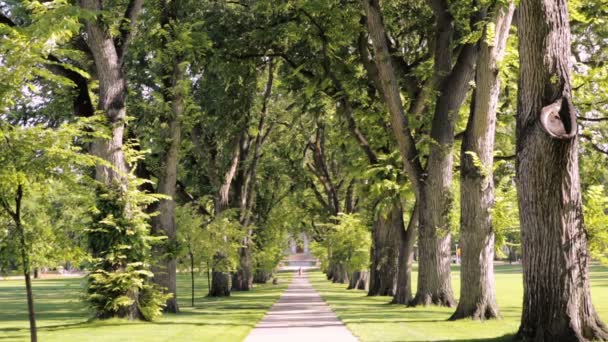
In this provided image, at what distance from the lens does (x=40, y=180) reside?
11703mm

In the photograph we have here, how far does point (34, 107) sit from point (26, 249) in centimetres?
1552

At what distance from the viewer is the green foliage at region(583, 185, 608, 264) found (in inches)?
686

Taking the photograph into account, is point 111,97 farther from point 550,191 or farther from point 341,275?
point 341,275

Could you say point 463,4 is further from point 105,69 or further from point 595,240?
point 105,69

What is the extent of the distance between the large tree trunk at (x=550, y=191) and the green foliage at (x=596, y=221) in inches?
254

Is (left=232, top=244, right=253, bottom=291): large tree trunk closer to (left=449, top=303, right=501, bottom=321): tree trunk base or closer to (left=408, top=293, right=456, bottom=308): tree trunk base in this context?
(left=408, top=293, right=456, bottom=308): tree trunk base

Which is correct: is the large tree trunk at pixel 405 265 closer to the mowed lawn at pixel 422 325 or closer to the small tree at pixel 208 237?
the mowed lawn at pixel 422 325

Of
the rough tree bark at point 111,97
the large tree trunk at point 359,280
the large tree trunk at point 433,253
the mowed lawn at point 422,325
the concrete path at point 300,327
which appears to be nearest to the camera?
the mowed lawn at point 422,325

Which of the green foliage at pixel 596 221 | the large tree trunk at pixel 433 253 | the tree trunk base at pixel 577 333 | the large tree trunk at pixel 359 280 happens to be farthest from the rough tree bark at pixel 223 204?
the tree trunk base at pixel 577 333

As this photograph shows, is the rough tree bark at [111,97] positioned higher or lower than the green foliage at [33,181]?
higher

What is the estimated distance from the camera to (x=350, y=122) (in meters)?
25.3

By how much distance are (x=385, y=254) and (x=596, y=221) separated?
1515cm

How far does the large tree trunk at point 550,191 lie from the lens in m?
11.1

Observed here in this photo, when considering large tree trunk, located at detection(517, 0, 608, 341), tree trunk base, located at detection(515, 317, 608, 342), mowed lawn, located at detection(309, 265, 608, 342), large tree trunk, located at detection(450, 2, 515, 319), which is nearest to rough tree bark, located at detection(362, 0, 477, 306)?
mowed lawn, located at detection(309, 265, 608, 342)
